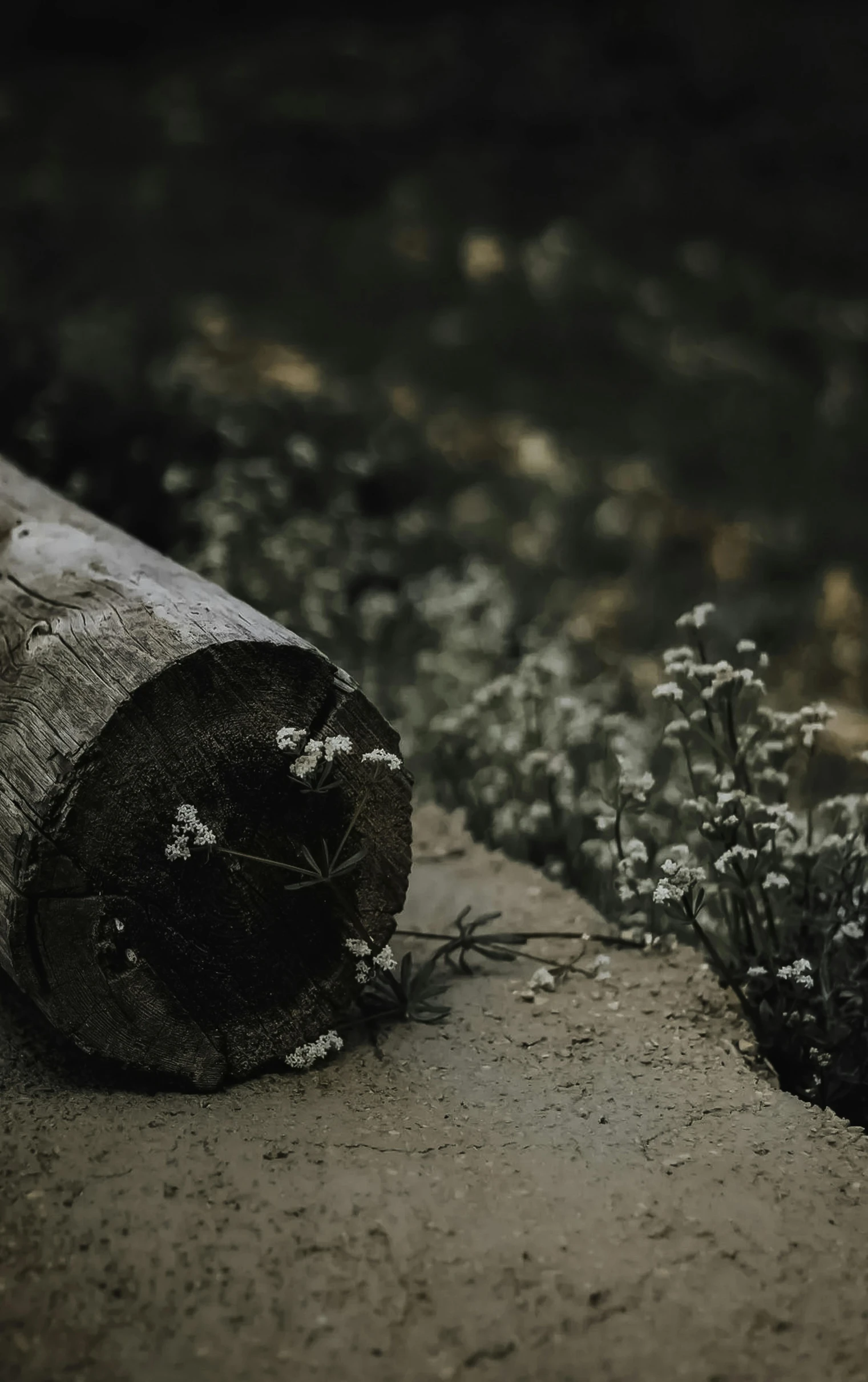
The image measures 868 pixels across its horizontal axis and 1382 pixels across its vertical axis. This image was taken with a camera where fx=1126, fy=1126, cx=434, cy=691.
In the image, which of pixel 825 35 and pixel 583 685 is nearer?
pixel 583 685

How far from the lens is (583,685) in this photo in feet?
15.0

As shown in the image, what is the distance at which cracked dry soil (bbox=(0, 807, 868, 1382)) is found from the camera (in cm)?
152

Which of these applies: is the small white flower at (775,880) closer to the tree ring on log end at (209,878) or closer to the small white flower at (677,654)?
the small white flower at (677,654)

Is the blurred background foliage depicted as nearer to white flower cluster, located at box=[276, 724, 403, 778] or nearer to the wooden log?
the wooden log

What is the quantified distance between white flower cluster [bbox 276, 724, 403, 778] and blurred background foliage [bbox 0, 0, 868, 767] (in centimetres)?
388

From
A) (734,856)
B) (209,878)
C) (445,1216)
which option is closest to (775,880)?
(734,856)

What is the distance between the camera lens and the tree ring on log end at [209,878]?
1.95 meters

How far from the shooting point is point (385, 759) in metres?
2.11

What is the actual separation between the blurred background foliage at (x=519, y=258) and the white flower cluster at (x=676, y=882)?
362 centimetres

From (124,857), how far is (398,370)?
493 centimetres

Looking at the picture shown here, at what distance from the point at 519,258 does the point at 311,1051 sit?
5.48 metres

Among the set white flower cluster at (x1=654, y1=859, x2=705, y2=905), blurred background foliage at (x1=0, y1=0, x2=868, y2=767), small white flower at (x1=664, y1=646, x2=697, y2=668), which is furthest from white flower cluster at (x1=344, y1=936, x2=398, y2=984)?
blurred background foliage at (x1=0, y1=0, x2=868, y2=767)

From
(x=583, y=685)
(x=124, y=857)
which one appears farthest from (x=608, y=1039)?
(x=583, y=685)

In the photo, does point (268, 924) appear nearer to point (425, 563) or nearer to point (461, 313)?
point (425, 563)
